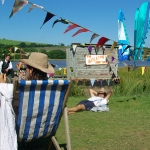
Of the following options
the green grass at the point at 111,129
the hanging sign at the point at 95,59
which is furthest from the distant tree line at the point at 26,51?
the green grass at the point at 111,129

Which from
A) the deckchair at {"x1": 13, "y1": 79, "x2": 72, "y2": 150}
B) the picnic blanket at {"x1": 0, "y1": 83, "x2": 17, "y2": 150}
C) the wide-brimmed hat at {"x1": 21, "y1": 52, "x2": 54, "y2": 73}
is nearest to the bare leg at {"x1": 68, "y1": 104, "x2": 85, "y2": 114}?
the deckchair at {"x1": 13, "y1": 79, "x2": 72, "y2": 150}

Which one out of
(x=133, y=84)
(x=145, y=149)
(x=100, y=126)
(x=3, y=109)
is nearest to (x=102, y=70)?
(x=133, y=84)

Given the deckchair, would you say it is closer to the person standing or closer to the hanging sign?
the person standing

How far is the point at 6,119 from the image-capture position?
11.6 ft

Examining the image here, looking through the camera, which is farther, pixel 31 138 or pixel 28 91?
pixel 31 138

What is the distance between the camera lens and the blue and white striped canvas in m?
3.62

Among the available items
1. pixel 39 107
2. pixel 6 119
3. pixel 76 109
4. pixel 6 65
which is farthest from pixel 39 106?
pixel 6 65

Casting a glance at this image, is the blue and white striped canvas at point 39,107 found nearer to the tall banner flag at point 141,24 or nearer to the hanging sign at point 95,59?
the tall banner flag at point 141,24

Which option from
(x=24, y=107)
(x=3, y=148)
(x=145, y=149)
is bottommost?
(x=145, y=149)

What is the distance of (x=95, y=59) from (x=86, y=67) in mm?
591

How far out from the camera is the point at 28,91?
11.9ft

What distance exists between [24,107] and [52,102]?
35 cm

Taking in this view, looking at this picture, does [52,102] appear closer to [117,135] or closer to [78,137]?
[78,137]

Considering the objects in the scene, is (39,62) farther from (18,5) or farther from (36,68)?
(18,5)
